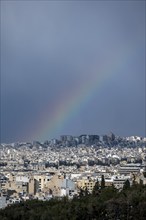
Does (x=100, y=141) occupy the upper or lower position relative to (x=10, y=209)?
upper

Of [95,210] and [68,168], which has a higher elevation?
[68,168]

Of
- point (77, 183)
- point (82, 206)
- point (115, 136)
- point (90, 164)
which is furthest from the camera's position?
point (115, 136)

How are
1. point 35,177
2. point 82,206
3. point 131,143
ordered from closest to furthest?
point 82,206, point 35,177, point 131,143

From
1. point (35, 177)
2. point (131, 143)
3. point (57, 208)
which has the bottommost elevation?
point (57, 208)

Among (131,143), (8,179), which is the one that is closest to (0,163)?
(8,179)

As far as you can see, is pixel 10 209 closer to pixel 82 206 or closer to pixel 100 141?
pixel 82 206

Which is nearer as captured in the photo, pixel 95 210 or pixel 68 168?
pixel 95 210

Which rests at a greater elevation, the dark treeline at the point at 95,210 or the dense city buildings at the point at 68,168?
the dense city buildings at the point at 68,168

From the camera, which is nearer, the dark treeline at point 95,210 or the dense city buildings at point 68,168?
the dark treeline at point 95,210
